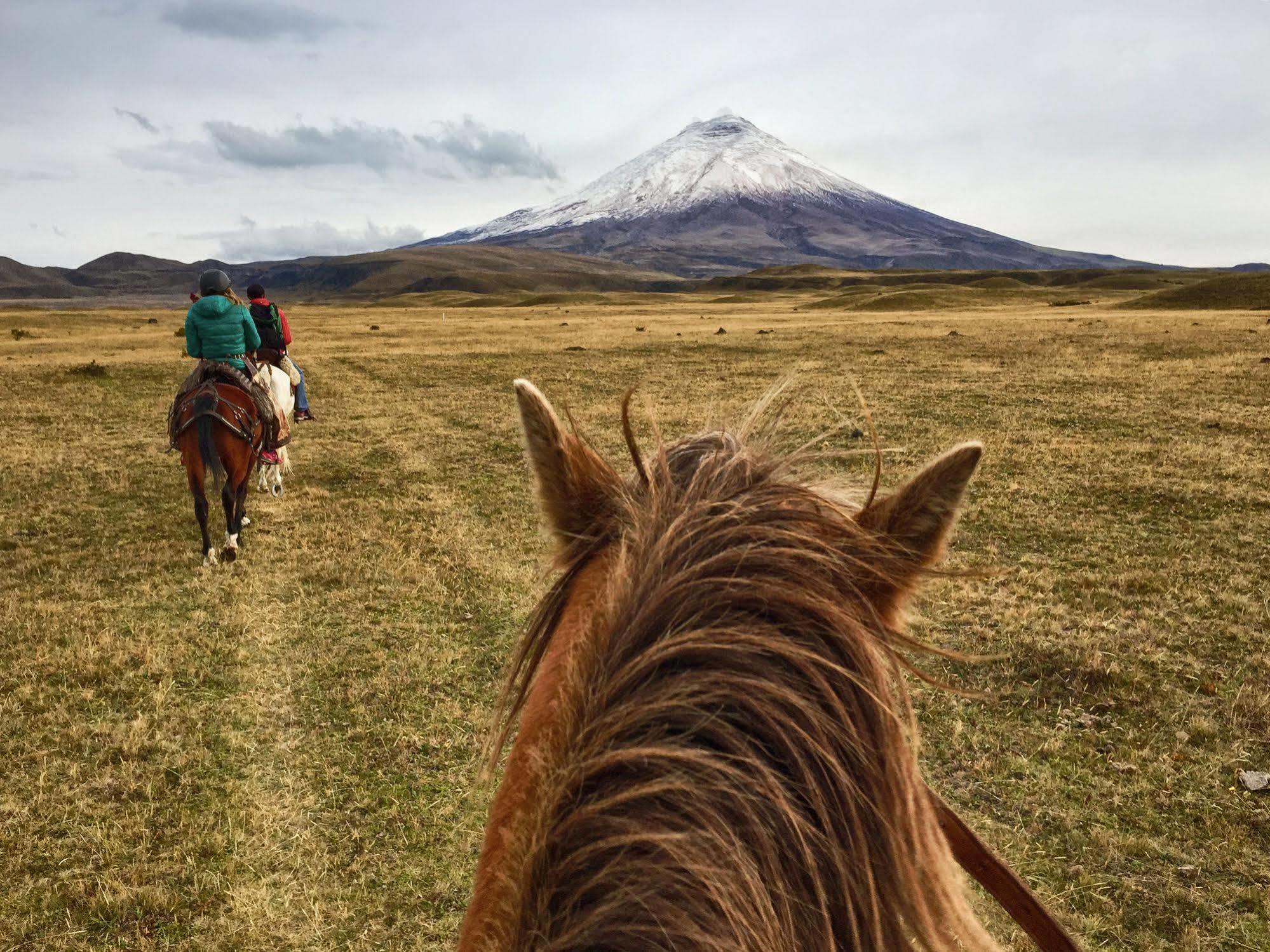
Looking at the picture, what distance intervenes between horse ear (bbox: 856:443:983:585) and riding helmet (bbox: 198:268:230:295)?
27.3 ft

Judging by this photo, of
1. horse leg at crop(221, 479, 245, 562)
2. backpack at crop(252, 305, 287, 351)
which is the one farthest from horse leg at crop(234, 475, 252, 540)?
backpack at crop(252, 305, 287, 351)

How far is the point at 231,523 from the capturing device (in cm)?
834

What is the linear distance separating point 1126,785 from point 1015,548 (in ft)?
14.3

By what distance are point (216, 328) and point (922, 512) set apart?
8.64m

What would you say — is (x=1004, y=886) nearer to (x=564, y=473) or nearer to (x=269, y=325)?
(x=564, y=473)

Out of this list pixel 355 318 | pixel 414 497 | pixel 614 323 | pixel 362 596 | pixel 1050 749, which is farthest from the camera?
pixel 355 318

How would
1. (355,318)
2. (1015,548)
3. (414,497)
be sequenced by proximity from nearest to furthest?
(1015,548)
(414,497)
(355,318)

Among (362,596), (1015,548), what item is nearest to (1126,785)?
(1015,548)

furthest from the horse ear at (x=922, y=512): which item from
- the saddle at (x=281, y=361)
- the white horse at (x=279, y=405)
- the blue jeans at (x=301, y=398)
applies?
the blue jeans at (x=301, y=398)

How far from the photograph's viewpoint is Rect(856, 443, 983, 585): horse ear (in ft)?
4.60

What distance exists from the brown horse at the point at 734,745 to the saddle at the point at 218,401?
7.71 meters

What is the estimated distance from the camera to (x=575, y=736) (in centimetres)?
109

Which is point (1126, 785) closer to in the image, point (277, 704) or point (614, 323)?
point (277, 704)

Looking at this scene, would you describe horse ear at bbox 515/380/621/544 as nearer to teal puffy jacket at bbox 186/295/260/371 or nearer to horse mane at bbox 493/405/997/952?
horse mane at bbox 493/405/997/952
